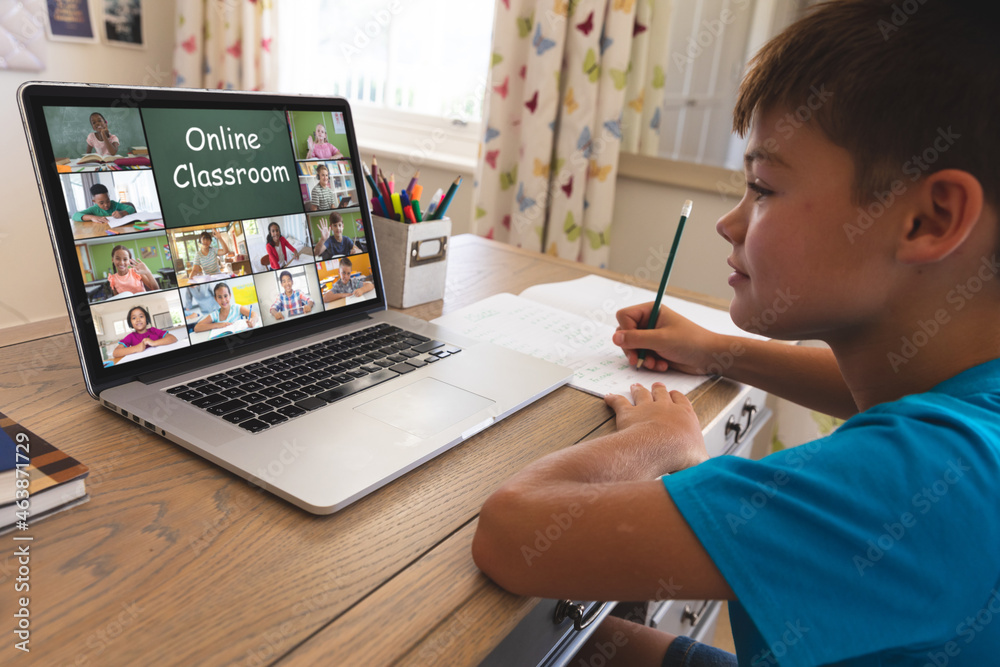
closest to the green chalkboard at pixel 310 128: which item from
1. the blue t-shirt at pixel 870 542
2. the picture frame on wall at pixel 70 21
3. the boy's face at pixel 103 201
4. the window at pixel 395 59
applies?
the boy's face at pixel 103 201

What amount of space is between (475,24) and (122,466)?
221 centimetres

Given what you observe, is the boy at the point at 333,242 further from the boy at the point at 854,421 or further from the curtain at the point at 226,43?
the curtain at the point at 226,43

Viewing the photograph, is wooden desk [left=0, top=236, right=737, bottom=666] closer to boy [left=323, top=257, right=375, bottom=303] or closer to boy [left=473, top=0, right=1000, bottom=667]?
boy [left=473, top=0, right=1000, bottom=667]

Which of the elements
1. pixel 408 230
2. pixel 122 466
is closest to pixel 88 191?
pixel 122 466

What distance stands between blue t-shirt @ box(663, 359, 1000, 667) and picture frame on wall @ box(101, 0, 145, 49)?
8.88 ft

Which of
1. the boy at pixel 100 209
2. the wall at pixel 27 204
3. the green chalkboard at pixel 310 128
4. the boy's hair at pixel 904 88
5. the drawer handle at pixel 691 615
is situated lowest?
the drawer handle at pixel 691 615

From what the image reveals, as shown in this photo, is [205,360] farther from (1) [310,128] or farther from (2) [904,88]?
(2) [904,88]

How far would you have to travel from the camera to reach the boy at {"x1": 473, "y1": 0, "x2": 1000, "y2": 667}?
42cm

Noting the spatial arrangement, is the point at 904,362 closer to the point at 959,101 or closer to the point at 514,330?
the point at 959,101

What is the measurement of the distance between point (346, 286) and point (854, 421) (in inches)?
23.4

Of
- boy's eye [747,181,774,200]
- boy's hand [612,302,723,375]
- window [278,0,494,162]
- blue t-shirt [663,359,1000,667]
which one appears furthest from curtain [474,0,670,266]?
blue t-shirt [663,359,1000,667]

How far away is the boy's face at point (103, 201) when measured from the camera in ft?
2.00

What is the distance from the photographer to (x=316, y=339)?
793 millimetres

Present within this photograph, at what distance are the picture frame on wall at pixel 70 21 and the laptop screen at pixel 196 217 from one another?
193 centimetres
